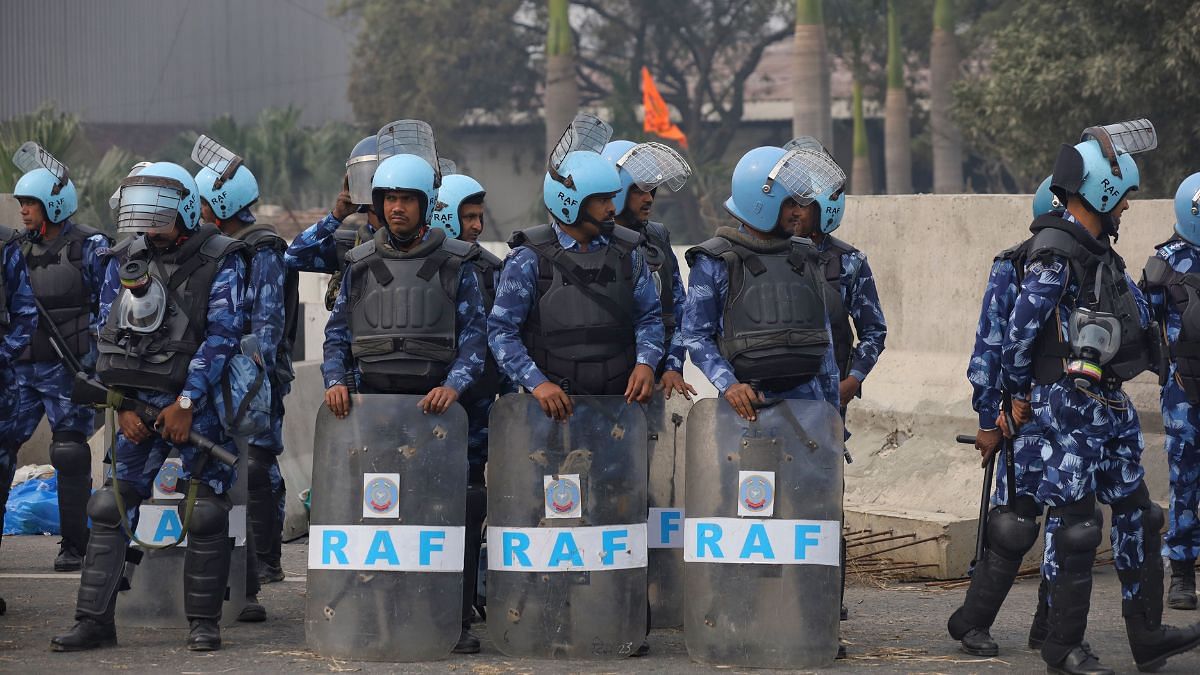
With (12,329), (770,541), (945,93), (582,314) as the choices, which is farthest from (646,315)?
(945,93)

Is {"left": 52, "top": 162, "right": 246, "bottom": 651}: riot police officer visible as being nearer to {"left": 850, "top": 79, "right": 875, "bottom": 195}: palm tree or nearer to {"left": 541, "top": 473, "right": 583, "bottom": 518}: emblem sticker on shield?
{"left": 541, "top": 473, "right": 583, "bottom": 518}: emblem sticker on shield

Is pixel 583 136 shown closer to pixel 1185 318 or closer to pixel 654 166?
pixel 654 166

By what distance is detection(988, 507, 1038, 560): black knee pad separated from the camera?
23.3ft

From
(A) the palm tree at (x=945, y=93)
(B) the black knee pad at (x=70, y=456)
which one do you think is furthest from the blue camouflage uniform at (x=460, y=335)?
(A) the palm tree at (x=945, y=93)

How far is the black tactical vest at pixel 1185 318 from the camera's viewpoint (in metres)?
8.57

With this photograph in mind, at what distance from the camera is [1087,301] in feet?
22.4

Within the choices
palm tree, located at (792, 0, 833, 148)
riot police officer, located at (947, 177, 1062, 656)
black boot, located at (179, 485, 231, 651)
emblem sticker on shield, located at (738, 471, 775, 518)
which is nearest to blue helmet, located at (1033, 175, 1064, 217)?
riot police officer, located at (947, 177, 1062, 656)

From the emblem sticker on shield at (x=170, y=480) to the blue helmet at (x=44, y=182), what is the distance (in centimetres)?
253

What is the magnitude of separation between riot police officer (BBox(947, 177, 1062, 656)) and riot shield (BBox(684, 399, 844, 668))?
2.22 ft

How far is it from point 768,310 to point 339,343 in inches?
70.9

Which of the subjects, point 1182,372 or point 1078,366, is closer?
point 1078,366

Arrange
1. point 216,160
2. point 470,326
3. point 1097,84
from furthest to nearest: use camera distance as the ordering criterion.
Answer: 1. point 1097,84
2. point 216,160
3. point 470,326

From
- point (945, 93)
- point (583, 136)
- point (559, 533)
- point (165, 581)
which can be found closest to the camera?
point (559, 533)

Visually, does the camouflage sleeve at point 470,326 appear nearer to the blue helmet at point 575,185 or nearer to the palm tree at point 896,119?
the blue helmet at point 575,185
